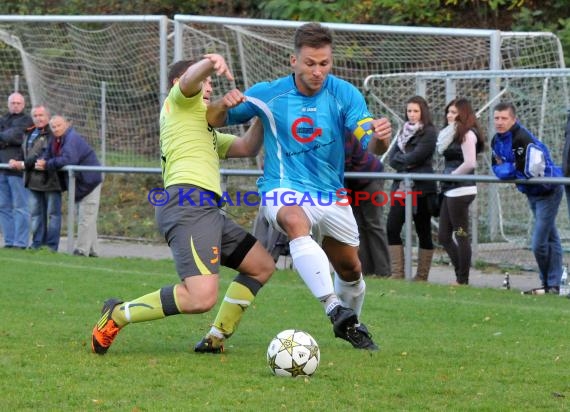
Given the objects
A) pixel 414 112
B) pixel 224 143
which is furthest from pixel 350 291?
pixel 414 112

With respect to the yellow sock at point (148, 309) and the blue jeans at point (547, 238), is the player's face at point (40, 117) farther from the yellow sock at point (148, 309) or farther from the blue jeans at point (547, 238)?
the yellow sock at point (148, 309)

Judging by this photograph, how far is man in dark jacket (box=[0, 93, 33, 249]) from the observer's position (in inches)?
592

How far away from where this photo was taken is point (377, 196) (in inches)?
496

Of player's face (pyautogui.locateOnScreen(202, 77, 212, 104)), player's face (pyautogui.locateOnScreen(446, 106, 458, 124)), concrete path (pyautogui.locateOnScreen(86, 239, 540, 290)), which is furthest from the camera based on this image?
concrete path (pyautogui.locateOnScreen(86, 239, 540, 290))

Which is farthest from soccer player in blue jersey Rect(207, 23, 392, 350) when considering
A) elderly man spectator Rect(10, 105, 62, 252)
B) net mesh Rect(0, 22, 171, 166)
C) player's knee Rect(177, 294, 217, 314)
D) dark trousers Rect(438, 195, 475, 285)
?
net mesh Rect(0, 22, 171, 166)

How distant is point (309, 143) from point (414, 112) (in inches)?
204

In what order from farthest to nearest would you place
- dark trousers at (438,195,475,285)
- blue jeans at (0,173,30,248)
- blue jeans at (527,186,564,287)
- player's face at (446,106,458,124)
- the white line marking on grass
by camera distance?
blue jeans at (0,173,30,248)
the white line marking on grass
player's face at (446,106,458,124)
dark trousers at (438,195,475,285)
blue jeans at (527,186,564,287)

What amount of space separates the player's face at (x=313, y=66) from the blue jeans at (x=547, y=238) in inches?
188

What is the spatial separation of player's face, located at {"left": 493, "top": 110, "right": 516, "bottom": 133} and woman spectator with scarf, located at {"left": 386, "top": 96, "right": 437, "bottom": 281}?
3.56 feet

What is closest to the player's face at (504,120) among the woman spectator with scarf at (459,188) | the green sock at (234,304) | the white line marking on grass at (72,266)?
the woman spectator with scarf at (459,188)

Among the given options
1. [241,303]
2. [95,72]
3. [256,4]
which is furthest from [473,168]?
[256,4]

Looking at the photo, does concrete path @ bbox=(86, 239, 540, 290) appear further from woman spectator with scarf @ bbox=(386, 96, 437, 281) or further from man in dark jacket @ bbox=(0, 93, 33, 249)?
man in dark jacket @ bbox=(0, 93, 33, 249)

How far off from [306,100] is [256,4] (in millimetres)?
17110

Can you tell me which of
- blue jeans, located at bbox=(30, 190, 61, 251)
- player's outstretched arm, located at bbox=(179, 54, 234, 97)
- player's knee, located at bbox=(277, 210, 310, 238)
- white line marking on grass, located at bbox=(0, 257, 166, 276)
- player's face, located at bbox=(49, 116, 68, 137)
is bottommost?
white line marking on grass, located at bbox=(0, 257, 166, 276)
